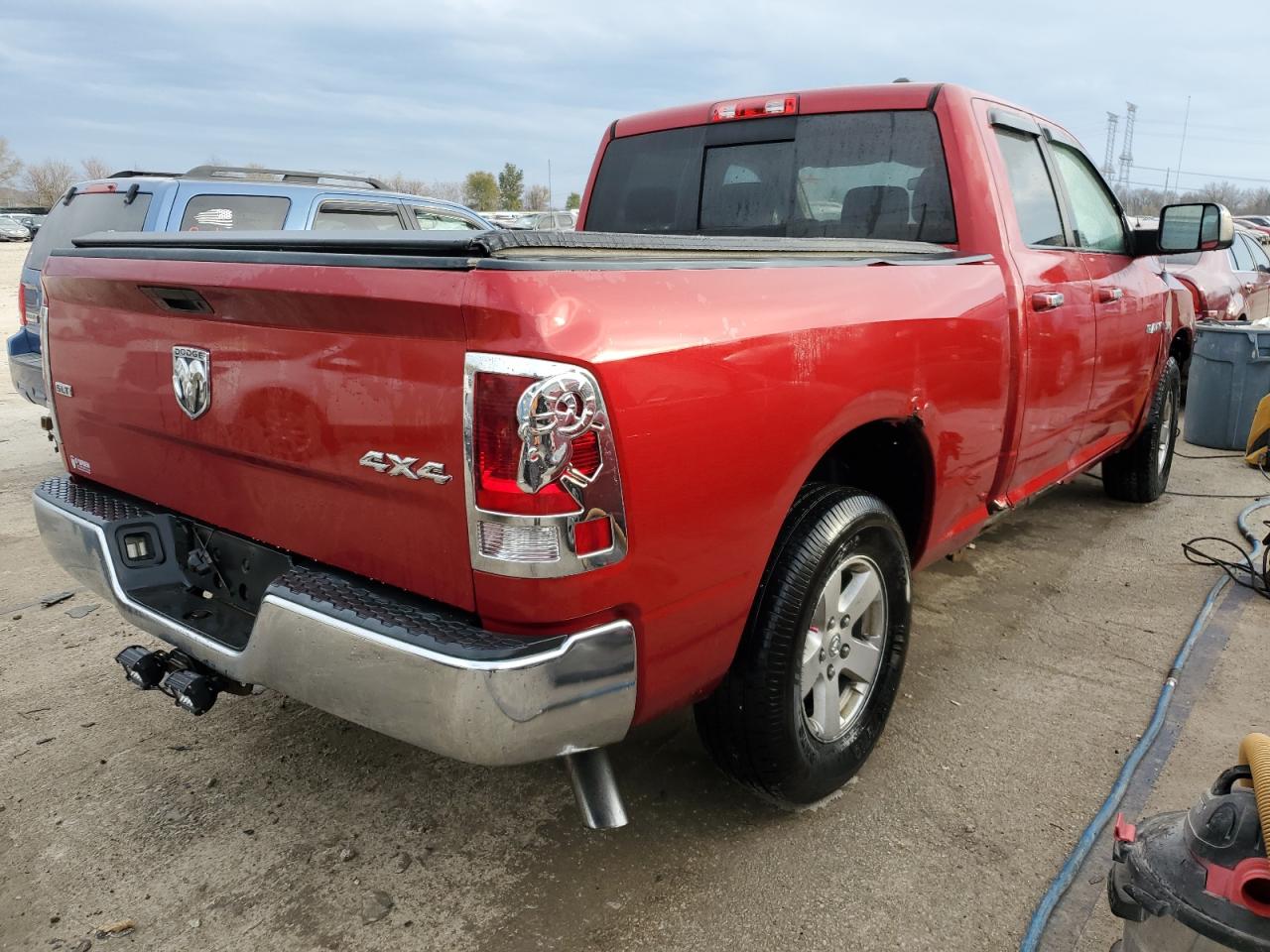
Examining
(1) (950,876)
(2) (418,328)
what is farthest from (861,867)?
(2) (418,328)

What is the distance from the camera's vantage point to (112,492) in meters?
2.68

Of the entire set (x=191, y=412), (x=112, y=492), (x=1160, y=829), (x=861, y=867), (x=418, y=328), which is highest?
(x=418, y=328)

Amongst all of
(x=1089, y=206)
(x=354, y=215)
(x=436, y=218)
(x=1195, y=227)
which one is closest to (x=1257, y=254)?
(x=1195, y=227)

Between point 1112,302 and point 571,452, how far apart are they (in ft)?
10.6

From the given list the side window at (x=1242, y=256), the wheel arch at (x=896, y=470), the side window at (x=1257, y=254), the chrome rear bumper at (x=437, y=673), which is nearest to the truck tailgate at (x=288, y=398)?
the chrome rear bumper at (x=437, y=673)

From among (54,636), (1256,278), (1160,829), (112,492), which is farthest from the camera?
(1256,278)

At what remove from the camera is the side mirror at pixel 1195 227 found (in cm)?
417

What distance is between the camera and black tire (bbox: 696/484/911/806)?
2.21m

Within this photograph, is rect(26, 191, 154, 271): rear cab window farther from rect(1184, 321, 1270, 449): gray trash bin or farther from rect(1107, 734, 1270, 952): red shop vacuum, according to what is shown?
rect(1184, 321, 1270, 449): gray trash bin

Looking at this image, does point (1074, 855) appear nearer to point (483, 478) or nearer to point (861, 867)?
point (861, 867)

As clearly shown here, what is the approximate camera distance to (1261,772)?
66.9 inches

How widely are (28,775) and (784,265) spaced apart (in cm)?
255

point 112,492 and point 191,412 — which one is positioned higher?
point 191,412

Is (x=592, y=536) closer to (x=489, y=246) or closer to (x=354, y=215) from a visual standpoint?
(x=489, y=246)
